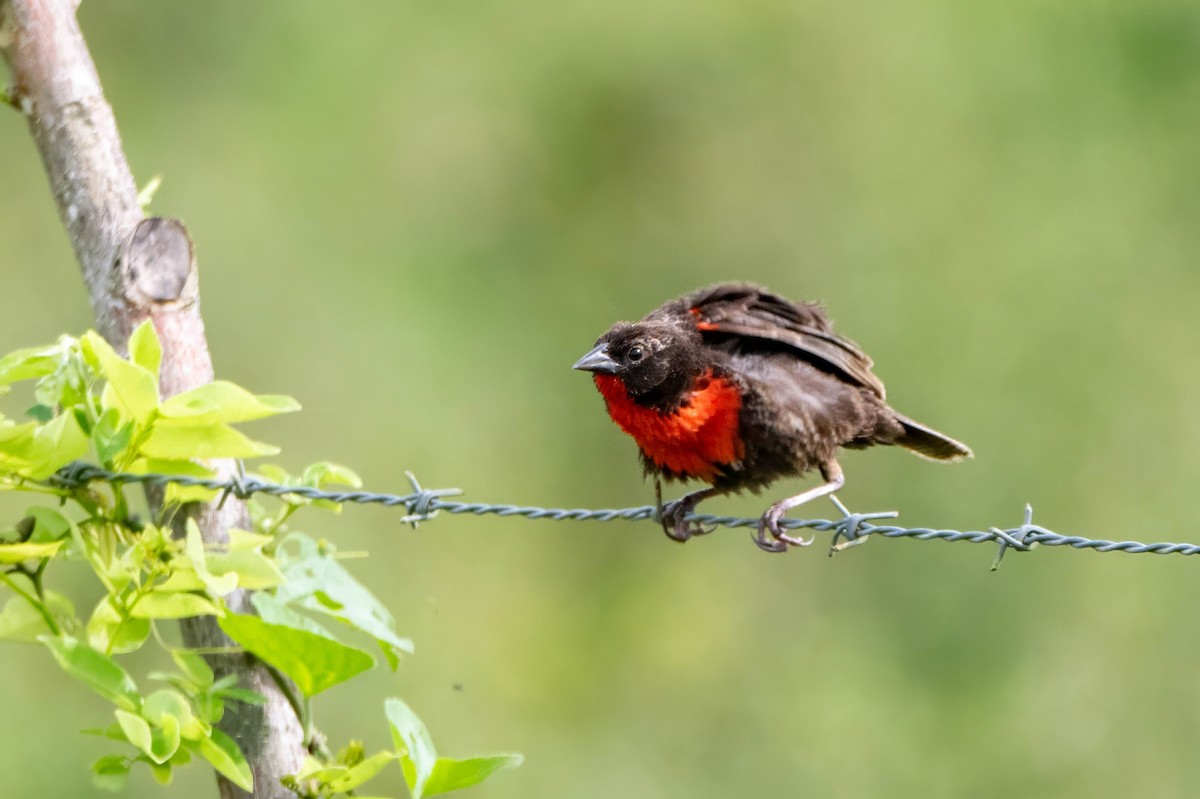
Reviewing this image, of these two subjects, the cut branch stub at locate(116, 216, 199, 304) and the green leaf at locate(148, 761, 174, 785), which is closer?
the green leaf at locate(148, 761, 174, 785)

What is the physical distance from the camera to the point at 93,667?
2.45 metres

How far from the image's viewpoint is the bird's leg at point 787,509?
359 centimetres

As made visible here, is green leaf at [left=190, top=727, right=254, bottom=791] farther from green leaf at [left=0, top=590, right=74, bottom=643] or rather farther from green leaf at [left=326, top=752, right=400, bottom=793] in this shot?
green leaf at [left=0, top=590, right=74, bottom=643]

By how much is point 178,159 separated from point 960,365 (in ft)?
18.4

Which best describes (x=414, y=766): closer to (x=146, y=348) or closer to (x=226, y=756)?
(x=226, y=756)

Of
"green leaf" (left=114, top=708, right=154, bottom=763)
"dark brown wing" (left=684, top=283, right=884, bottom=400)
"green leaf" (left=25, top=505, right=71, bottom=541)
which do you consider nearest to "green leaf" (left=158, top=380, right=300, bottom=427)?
"green leaf" (left=25, top=505, right=71, bottom=541)

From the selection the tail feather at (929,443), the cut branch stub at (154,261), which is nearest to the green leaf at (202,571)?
the cut branch stub at (154,261)

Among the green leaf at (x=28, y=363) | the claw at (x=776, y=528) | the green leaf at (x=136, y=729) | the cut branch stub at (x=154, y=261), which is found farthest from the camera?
the claw at (x=776, y=528)

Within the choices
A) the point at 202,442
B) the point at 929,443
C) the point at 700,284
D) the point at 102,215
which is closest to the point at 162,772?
the point at 202,442

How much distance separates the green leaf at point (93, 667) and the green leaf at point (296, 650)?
0.67ft

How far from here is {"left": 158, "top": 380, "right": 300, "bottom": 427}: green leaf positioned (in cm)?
253

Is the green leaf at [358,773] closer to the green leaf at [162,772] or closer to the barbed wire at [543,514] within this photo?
the green leaf at [162,772]

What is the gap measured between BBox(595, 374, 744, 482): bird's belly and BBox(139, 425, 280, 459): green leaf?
1411mm

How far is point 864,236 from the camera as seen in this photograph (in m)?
10.2
